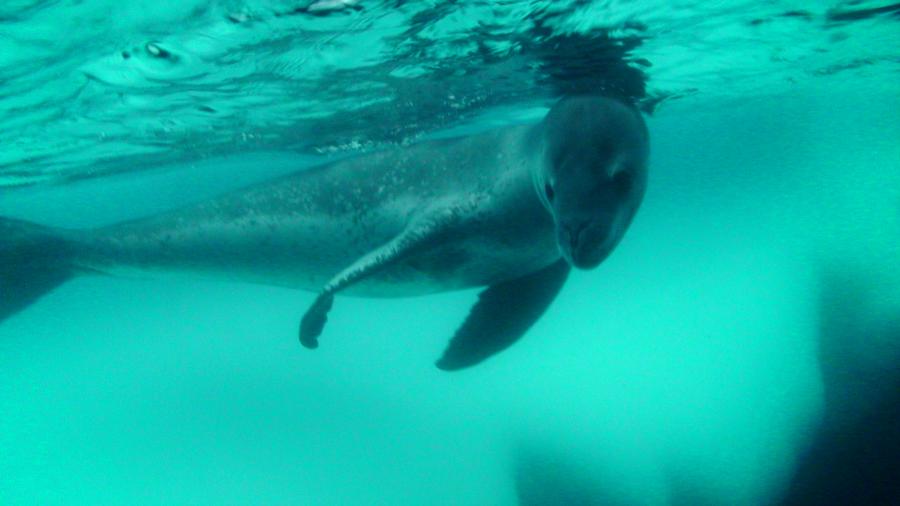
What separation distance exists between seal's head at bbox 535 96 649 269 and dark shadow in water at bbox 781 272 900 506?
848 centimetres

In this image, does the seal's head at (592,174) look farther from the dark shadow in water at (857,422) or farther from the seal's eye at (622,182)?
the dark shadow in water at (857,422)

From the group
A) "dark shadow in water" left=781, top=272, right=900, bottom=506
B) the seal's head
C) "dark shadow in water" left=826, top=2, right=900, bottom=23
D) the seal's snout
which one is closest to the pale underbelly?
the seal's head

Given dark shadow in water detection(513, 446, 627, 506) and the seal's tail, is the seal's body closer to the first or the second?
the seal's tail

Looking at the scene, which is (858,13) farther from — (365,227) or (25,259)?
(25,259)

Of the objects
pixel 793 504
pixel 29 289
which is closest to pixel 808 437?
pixel 793 504

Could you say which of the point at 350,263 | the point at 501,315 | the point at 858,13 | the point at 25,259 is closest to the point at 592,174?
the point at 501,315

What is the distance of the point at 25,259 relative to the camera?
22.5ft

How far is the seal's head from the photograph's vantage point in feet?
11.3

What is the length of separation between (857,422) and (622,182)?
9.53 m

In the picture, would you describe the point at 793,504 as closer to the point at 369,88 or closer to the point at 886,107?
the point at 369,88

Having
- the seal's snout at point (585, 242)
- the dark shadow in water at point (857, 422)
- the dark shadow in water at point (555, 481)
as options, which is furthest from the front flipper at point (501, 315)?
the dark shadow in water at point (555, 481)

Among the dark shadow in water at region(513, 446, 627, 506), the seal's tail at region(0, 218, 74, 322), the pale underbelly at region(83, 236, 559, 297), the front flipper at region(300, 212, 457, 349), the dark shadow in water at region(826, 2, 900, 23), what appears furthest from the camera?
the dark shadow in water at region(513, 446, 627, 506)

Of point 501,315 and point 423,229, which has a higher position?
point 423,229

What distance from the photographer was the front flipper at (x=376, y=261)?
469cm
